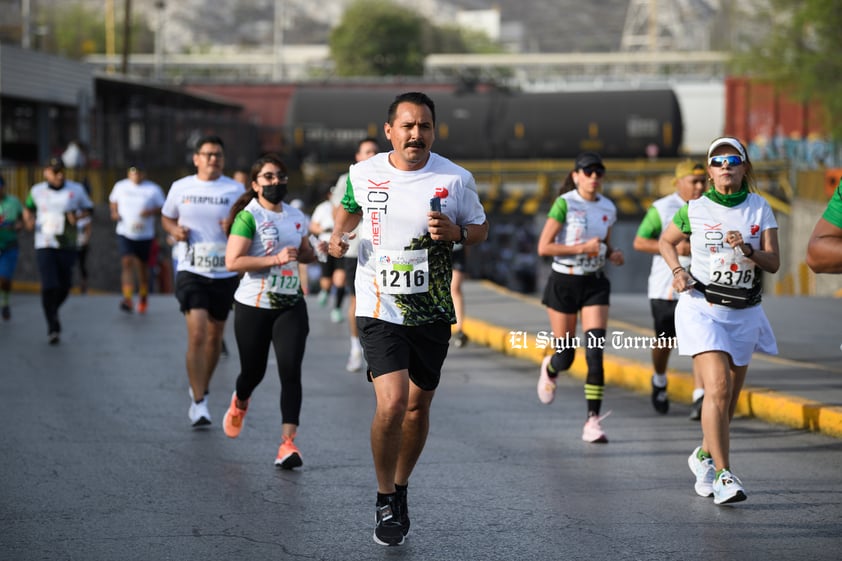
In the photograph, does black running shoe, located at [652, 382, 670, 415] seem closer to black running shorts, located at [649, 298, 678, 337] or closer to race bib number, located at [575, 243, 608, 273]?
black running shorts, located at [649, 298, 678, 337]

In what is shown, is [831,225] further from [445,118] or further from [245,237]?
[445,118]

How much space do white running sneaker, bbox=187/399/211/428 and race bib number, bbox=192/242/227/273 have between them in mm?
937

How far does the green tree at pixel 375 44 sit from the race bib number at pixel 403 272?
10516 cm

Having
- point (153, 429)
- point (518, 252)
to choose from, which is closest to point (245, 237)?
A: point (153, 429)

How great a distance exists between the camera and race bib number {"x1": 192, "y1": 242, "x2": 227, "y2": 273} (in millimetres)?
9461

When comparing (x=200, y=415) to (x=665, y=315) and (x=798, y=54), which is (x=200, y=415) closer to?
(x=665, y=315)

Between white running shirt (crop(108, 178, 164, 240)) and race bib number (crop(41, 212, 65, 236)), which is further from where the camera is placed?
white running shirt (crop(108, 178, 164, 240))

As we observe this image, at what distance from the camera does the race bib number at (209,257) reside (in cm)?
946

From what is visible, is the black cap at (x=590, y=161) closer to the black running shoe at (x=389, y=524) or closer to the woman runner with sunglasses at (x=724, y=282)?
the woman runner with sunglasses at (x=724, y=282)

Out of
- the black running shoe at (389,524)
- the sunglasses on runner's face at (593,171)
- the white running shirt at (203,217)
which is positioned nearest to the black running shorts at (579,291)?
the sunglasses on runner's face at (593,171)

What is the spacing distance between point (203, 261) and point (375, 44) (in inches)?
4117

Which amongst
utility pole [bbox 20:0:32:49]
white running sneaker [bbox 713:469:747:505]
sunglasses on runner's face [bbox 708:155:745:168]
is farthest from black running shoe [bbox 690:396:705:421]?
utility pole [bbox 20:0:32:49]

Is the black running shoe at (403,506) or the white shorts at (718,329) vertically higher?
the white shorts at (718,329)

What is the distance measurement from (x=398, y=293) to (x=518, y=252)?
3298 cm
